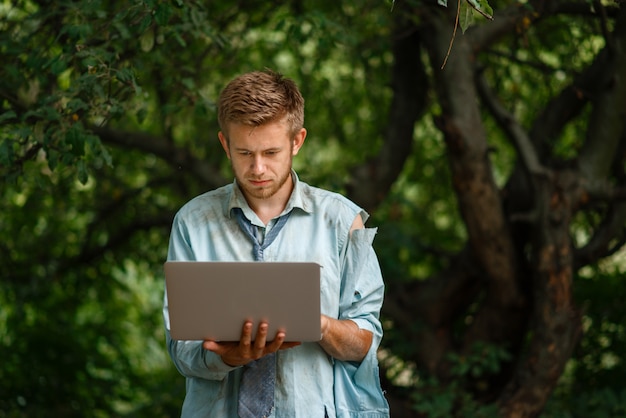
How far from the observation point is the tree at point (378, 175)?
3.65 meters

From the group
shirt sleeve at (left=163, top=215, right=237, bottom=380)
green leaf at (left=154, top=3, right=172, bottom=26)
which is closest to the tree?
green leaf at (left=154, top=3, right=172, bottom=26)

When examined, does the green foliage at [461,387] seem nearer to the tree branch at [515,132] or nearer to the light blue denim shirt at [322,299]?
the tree branch at [515,132]

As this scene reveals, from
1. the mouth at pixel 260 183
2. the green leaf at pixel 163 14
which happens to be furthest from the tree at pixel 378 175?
A: the mouth at pixel 260 183

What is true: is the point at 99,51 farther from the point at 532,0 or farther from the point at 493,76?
the point at 493,76

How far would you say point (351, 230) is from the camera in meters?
2.34

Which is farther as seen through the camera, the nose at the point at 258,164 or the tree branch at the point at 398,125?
the tree branch at the point at 398,125

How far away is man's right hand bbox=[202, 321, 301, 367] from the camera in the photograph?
82.1 inches

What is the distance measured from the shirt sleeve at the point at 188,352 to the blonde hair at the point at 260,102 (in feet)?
1.02

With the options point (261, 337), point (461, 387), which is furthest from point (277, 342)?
point (461, 387)

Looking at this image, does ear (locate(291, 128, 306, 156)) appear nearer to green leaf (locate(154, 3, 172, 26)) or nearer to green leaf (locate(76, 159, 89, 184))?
green leaf (locate(154, 3, 172, 26))

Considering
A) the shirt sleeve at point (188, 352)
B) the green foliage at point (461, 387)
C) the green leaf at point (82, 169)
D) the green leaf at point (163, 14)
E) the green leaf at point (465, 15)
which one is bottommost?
the green foliage at point (461, 387)

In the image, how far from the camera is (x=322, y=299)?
2.27 m

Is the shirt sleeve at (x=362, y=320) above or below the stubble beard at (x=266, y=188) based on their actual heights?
below

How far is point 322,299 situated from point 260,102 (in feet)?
1.77
